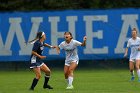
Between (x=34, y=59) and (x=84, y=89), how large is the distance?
219cm

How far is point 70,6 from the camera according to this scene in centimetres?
3606

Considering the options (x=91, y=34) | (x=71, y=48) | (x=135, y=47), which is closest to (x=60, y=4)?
(x=91, y=34)

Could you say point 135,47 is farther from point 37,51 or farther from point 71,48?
point 37,51

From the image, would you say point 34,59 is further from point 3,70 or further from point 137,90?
point 3,70

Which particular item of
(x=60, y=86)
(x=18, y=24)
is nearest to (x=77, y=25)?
(x=18, y=24)

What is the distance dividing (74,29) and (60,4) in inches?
97.2

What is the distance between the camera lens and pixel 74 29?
3425 cm

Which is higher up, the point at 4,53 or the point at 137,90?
the point at 137,90

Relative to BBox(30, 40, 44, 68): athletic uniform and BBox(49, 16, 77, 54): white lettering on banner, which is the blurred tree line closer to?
BBox(49, 16, 77, 54): white lettering on banner

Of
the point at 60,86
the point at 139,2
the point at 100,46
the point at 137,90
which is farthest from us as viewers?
the point at 139,2

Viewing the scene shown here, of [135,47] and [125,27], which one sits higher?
[135,47]

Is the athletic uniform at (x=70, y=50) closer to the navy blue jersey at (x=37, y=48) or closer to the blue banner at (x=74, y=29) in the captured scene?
the navy blue jersey at (x=37, y=48)

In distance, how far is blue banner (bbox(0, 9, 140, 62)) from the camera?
33938mm

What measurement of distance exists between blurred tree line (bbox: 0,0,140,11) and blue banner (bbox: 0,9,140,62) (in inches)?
54.4
